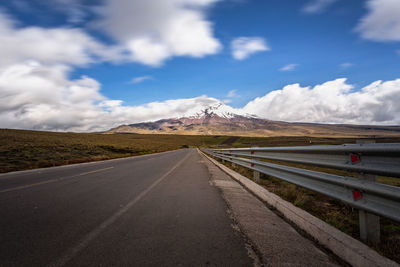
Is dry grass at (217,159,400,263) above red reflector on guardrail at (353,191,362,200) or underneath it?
underneath

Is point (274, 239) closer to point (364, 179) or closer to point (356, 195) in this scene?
point (356, 195)

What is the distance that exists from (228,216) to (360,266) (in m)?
2.22

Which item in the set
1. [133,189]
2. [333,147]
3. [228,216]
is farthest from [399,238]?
[133,189]

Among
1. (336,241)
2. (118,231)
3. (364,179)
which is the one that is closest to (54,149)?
(118,231)

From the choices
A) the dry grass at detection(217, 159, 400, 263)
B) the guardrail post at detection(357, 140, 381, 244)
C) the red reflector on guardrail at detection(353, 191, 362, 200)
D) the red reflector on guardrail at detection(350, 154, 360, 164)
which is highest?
the red reflector on guardrail at detection(350, 154, 360, 164)

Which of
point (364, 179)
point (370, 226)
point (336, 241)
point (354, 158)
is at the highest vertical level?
point (354, 158)

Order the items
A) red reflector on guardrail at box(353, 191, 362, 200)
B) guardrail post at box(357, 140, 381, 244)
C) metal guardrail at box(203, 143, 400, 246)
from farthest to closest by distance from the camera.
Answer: red reflector on guardrail at box(353, 191, 362, 200) → guardrail post at box(357, 140, 381, 244) → metal guardrail at box(203, 143, 400, 246)

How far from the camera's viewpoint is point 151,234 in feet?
11.0

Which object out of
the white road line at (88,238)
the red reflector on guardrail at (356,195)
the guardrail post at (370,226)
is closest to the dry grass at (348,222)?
the guardrail post at (370,226)

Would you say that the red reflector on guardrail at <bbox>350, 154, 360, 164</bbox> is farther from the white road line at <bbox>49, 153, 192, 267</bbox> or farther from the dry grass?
the white road line at <bbox>49, 153, 192, 267</bbox>

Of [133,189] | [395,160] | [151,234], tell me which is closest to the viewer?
[395,160]

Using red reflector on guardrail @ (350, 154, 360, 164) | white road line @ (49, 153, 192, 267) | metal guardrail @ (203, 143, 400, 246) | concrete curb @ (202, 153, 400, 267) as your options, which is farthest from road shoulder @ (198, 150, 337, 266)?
white road line @ (49, 153, 192, 267)

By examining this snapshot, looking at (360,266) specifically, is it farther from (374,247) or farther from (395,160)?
(395,160)

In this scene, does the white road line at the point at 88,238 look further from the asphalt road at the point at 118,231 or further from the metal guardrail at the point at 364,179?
the metal guardrail at the point at 364,179
